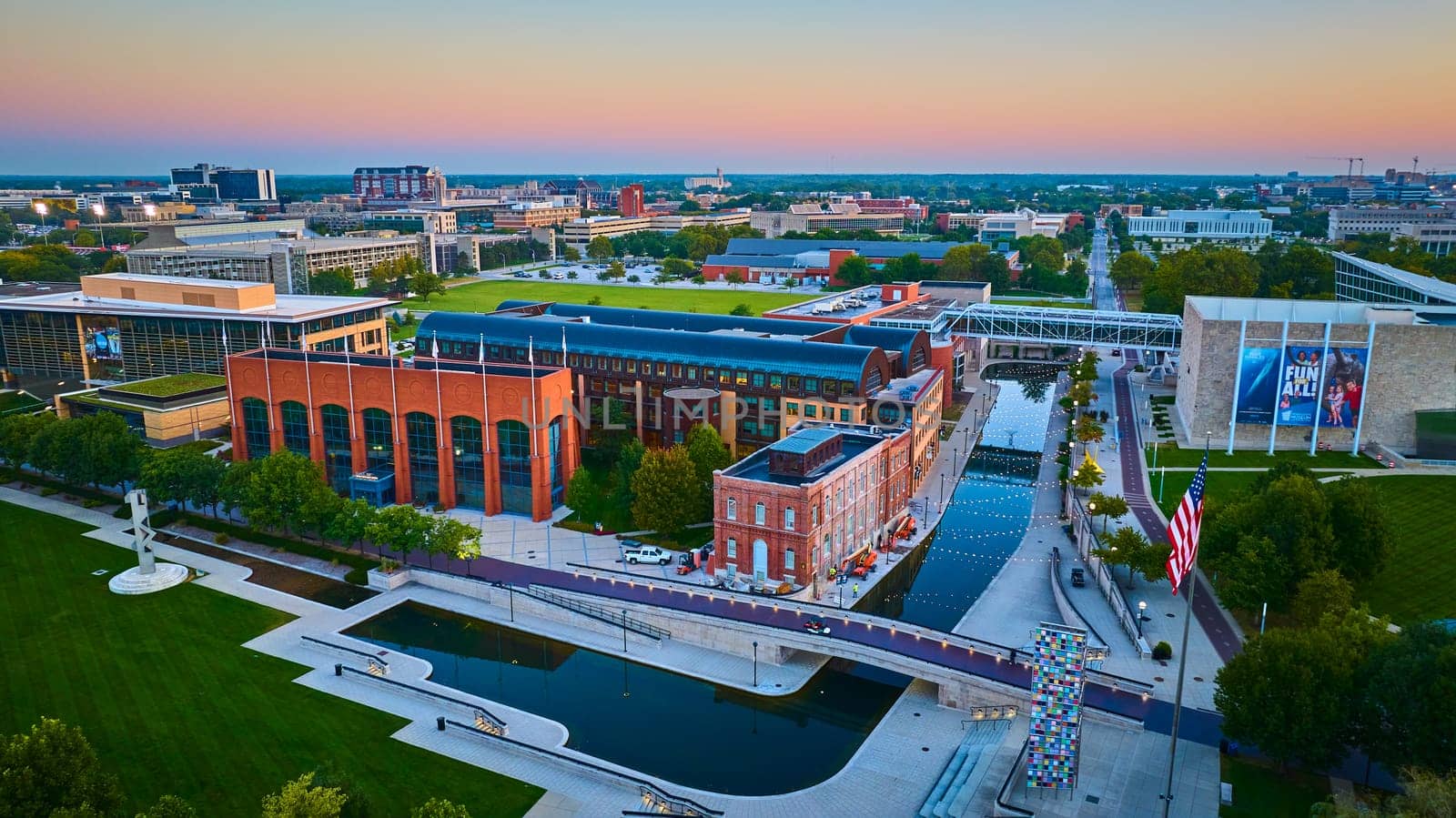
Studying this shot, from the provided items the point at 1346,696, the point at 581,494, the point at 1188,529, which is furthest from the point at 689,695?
the point at 1346,696

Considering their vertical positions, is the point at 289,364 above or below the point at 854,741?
above

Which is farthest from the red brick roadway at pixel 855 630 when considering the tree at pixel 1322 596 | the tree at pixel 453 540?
the tree at pixel 1322 596

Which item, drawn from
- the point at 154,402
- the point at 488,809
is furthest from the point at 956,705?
the point at 154,402

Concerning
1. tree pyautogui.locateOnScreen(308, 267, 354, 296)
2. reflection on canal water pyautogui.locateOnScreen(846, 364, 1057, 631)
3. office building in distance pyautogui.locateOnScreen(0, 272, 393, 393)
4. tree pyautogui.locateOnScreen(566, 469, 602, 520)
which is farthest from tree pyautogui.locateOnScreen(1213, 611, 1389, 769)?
tree pyautogui.locateOnScreen(308, 267, 354, 296)

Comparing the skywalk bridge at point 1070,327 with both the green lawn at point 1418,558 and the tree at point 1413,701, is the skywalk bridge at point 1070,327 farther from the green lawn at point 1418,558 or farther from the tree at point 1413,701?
the tree at point 1413,701

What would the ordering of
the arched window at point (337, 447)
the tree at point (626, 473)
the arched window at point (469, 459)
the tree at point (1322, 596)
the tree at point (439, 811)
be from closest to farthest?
the tree at point (439, 811) → the tree at point (1322, 596) → the tree at point (626, 473) → the arched window at point (469, 459) → the arched window at point (337, 447)

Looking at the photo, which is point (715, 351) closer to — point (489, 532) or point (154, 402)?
point (489, 532)

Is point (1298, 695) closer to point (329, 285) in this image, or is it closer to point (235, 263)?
point (235, 263)

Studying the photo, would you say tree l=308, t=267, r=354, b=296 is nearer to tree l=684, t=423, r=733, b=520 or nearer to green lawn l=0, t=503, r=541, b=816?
green lawn l=0, t=503, r=541, b=816
